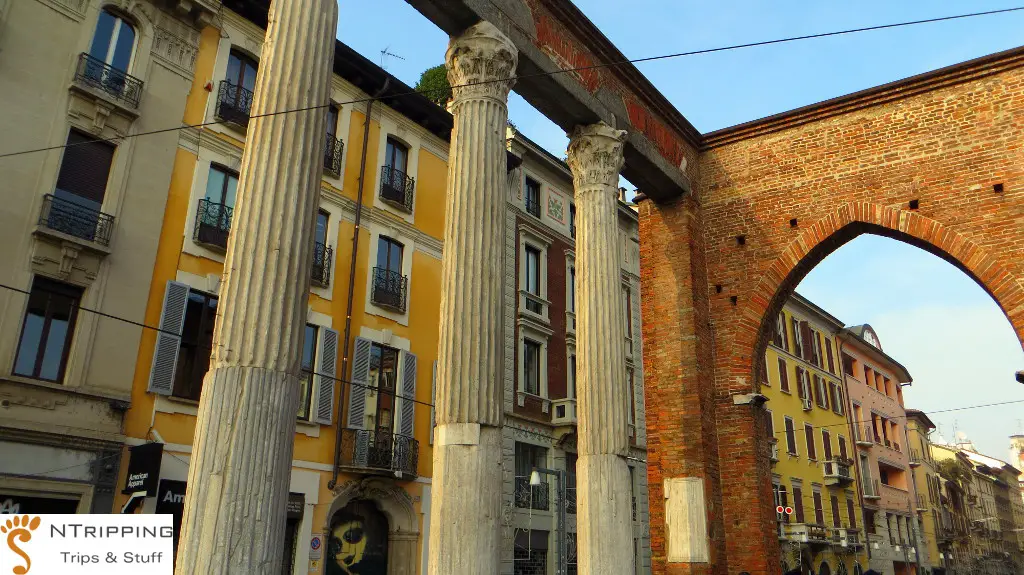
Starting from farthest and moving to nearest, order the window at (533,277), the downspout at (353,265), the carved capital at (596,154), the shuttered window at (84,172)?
the window at (533,277) < the downspout at (353,265) < the shuttered window at (84,172) < the carved capital at (596,154)

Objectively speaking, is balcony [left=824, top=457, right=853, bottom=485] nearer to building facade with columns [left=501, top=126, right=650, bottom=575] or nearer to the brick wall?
building facade with columns [left=501, top=126, right=650, bottom=575]

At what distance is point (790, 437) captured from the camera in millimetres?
34688

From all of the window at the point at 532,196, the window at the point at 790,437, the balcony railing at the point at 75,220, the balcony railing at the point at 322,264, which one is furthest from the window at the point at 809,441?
the balcony railing at the point at 75,220

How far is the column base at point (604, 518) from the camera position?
959cm

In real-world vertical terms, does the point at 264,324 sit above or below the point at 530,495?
above

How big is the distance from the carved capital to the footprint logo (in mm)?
9482

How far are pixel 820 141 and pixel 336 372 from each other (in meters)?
10.8

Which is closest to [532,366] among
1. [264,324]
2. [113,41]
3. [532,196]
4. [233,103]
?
[532,196]

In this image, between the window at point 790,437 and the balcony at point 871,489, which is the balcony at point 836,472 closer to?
the window at point 790,437

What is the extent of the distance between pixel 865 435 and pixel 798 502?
9.28 m

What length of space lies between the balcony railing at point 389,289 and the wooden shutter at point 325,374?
181 centimetres

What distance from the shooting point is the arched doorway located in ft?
55.8

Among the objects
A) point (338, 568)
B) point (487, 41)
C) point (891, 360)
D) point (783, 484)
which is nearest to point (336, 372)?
point (338, 568)

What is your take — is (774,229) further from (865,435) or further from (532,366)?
(865,435)
